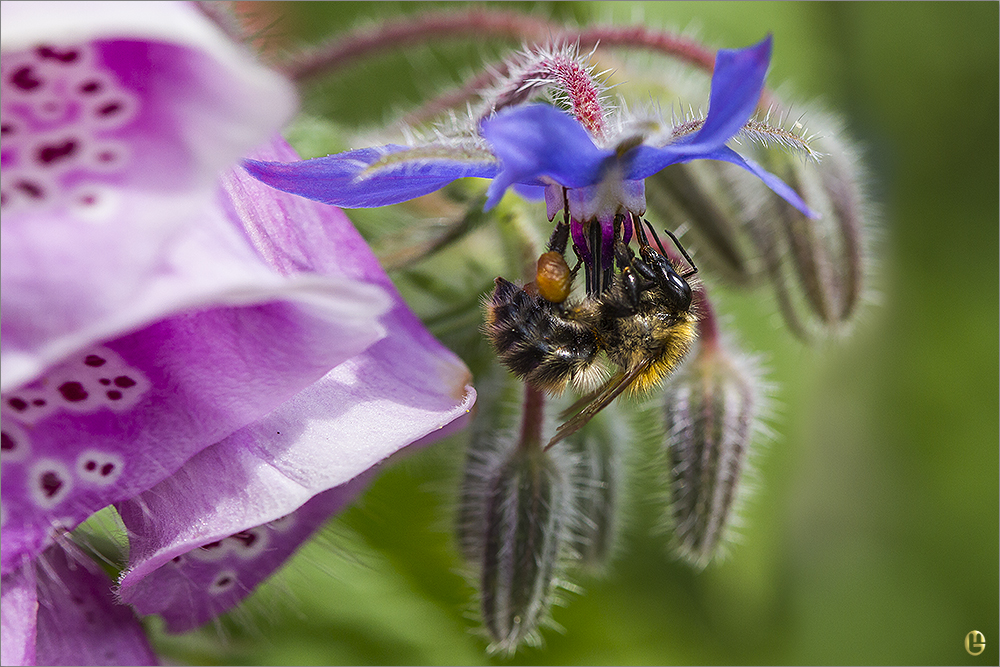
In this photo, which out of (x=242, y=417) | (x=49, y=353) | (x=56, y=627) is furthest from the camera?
(x=56, y=627)

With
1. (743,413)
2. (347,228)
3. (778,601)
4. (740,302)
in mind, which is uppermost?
(347,228)

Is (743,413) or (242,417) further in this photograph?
(743,413)

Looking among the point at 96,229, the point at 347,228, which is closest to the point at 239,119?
the point at 96,229

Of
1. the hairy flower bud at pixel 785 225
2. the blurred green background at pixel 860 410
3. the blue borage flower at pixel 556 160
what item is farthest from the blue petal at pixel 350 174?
the blurred green background at pixel 860 410

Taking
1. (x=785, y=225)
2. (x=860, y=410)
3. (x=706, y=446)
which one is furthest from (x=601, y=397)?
(x=860, y=410)

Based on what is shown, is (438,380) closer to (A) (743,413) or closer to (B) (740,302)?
(A) (743,413)

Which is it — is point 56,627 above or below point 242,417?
below
